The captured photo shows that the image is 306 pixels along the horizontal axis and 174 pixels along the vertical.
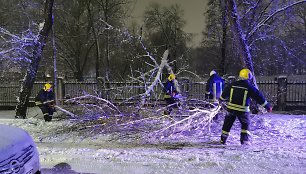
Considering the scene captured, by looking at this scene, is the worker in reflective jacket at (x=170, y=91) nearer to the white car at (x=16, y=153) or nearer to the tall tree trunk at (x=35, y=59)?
the tall tree trunk at (x=35, y=59)

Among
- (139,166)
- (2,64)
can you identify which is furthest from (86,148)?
(2,64)

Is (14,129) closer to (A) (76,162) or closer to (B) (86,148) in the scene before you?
(A) (76,162)

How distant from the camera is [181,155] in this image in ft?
19.0

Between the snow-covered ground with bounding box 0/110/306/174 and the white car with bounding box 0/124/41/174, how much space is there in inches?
48.6

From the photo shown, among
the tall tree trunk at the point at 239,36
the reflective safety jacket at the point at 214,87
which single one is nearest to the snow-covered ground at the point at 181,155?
the reflective safety jacket at the point at 214,87

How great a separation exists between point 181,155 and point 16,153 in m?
3.04

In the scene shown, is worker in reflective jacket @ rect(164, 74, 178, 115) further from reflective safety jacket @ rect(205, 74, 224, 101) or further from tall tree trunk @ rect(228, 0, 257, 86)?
tall tree trunk @ rect(228, 0, 257, 86)

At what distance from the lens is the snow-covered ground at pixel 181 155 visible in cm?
520

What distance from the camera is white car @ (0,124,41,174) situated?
3508mm

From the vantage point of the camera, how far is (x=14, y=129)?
14.5 ft

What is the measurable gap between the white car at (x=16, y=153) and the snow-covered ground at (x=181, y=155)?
123 cm

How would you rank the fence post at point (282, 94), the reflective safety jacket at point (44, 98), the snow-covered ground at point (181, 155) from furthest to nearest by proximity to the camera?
the fence post at point (282, 94), the reflective safety jacket at point (44, 98), the snow-covered ground at point (181, 155)

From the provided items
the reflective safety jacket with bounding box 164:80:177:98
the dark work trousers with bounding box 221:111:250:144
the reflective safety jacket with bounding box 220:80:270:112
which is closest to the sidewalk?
the reflective safety jacket with bounding box 164:80:177:98

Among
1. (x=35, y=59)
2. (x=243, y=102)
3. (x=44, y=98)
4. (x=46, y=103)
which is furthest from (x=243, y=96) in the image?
(x=35, y=59)
